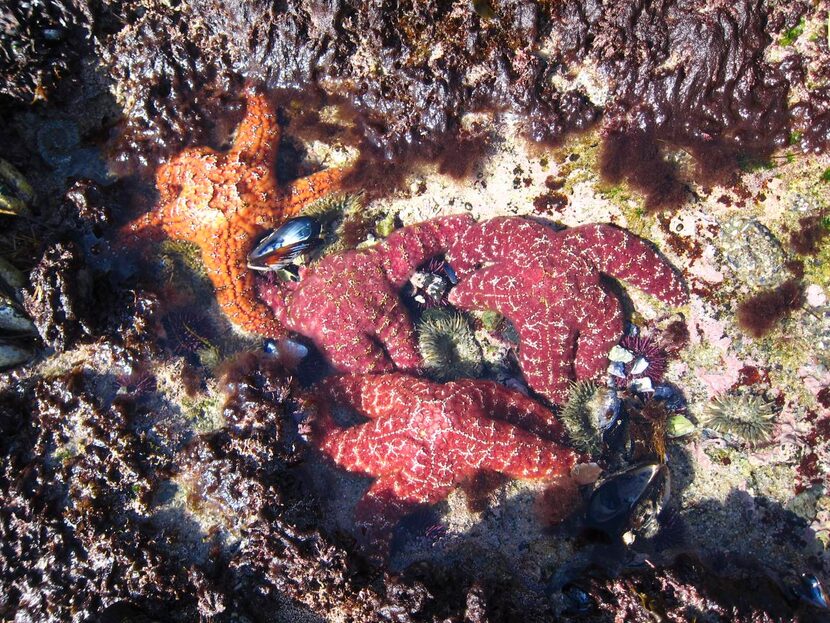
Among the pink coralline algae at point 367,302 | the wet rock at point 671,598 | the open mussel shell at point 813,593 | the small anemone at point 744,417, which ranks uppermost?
the pink coralline algae at point 367,302

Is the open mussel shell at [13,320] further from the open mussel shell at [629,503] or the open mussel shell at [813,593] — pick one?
the open mussel shell at [813,593]

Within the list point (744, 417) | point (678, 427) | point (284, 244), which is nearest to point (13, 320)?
point (284, 244)

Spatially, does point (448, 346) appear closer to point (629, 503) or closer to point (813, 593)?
point (629, 503)

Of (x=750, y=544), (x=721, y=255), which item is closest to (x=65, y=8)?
(x=721, y=255)

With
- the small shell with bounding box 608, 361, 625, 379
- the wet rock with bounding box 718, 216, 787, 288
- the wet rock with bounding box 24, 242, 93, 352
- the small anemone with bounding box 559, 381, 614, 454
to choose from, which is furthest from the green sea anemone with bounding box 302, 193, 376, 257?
the wet rock with bounding box 718, 216, 787, 288

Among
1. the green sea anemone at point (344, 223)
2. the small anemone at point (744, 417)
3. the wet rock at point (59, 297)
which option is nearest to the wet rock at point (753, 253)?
the small anemone at point (744, 417)

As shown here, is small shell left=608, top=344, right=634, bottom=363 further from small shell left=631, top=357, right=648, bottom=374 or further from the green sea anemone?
the green sea anemone

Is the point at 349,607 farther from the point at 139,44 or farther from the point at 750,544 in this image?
the point at 139,44
